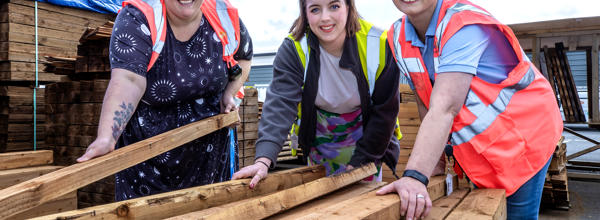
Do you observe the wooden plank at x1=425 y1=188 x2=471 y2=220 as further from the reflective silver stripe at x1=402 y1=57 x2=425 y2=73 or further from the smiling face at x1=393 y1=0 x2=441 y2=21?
the smiling face at x1=393 y1=0 x2=441 y2=21

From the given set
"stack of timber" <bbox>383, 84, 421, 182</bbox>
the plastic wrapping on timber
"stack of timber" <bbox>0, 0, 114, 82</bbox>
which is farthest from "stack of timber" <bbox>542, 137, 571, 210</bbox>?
the plastic wrapping on timber

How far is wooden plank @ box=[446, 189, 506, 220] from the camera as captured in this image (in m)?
1.59

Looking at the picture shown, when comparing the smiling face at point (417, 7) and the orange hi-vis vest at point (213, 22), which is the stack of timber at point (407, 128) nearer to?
the orange hi-vis vest at point (213, 22)

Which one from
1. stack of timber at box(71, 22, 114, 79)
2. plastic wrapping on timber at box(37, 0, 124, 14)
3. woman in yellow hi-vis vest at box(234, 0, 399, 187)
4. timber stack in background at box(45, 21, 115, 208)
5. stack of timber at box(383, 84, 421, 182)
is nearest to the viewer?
woman in yellow hi-vis vest at box(234, 0, 399, 187)

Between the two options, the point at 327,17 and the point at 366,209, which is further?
the point at 327,17

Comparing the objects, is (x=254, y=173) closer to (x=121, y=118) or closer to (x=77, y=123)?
(x=121, y=118)

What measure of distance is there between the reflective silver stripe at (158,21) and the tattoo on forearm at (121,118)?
1.14ft

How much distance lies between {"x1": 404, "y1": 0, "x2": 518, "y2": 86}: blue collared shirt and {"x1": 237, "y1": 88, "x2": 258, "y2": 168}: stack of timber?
205 inches

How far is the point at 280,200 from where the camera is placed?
1639 millimetres

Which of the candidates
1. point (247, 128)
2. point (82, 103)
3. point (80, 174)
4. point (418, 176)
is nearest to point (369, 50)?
point (418, 176)

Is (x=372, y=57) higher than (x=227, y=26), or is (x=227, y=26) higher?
(x=227, y=26)

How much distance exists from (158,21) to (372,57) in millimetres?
1215

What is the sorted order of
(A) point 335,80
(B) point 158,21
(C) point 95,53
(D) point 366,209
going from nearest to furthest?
1. (D) point 366,209
2. (B) point 158,21
3. (A) point 335,80
4. (C) point 95,53

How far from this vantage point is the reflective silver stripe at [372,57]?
8.64ft
